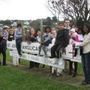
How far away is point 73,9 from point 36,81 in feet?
83.5

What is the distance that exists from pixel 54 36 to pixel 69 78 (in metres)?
2.15

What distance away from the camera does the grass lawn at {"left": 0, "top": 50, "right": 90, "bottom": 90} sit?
1418 cm

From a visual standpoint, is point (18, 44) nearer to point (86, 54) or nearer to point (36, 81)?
point (36, 81)

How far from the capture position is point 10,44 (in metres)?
21.6

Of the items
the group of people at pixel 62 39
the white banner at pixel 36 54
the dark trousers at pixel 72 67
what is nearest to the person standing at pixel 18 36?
the group of people at pixel 62 39

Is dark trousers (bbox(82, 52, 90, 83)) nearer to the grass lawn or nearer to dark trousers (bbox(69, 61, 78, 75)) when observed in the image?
the grass lawn

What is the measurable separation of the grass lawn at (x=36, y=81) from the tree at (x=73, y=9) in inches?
749

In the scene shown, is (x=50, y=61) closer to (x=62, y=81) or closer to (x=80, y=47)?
(x=62, y=81)

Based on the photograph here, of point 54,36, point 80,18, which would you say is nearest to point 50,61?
point 54,36

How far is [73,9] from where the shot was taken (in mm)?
40344

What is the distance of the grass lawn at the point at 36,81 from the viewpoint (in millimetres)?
14176

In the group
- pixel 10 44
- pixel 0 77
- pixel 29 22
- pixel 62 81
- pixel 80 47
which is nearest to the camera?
pixel 80 47

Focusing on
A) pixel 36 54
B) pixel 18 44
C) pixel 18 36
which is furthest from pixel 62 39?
pixel 18 44

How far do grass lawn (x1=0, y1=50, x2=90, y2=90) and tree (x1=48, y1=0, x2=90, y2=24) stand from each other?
19.0 metres
